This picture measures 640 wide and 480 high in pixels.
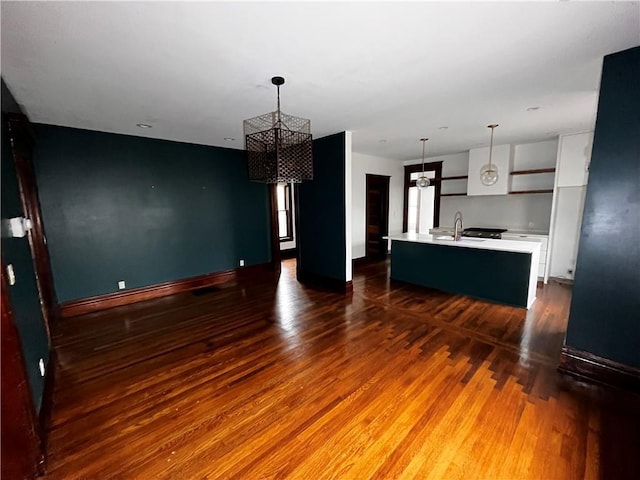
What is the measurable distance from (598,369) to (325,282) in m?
3.34

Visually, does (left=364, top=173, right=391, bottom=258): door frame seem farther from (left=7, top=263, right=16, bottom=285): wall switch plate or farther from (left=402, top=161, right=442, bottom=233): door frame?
(left=7, top=263, right=16, bottom=285): wall switch plate

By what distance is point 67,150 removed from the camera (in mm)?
3527

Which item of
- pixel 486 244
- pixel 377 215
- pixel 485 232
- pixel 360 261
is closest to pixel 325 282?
pixel 360 261

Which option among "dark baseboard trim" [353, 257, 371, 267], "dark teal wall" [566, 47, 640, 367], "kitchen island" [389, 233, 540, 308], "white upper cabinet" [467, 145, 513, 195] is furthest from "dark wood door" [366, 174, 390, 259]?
"dark teal wall" [566, 47, 640, 367]

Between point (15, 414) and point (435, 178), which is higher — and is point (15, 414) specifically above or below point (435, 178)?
below

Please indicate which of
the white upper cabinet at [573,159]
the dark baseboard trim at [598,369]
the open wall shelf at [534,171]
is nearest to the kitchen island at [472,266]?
the dark baseboard trim at [598,369]

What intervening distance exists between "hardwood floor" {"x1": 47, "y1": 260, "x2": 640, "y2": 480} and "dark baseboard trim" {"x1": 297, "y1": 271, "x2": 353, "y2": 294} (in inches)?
36.9

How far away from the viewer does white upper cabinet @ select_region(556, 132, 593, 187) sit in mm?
4201

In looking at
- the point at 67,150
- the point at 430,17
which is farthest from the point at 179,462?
the point at 67,150

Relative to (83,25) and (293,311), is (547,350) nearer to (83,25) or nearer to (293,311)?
(293,311)

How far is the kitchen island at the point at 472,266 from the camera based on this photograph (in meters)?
3.61

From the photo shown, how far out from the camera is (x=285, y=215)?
7.61m

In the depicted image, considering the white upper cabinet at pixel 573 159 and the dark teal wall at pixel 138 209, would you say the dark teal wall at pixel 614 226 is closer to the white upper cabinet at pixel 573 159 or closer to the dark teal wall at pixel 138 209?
the white upper cabinet at pixel 573 159

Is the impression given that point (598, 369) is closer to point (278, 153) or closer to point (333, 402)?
point (333, 402)
